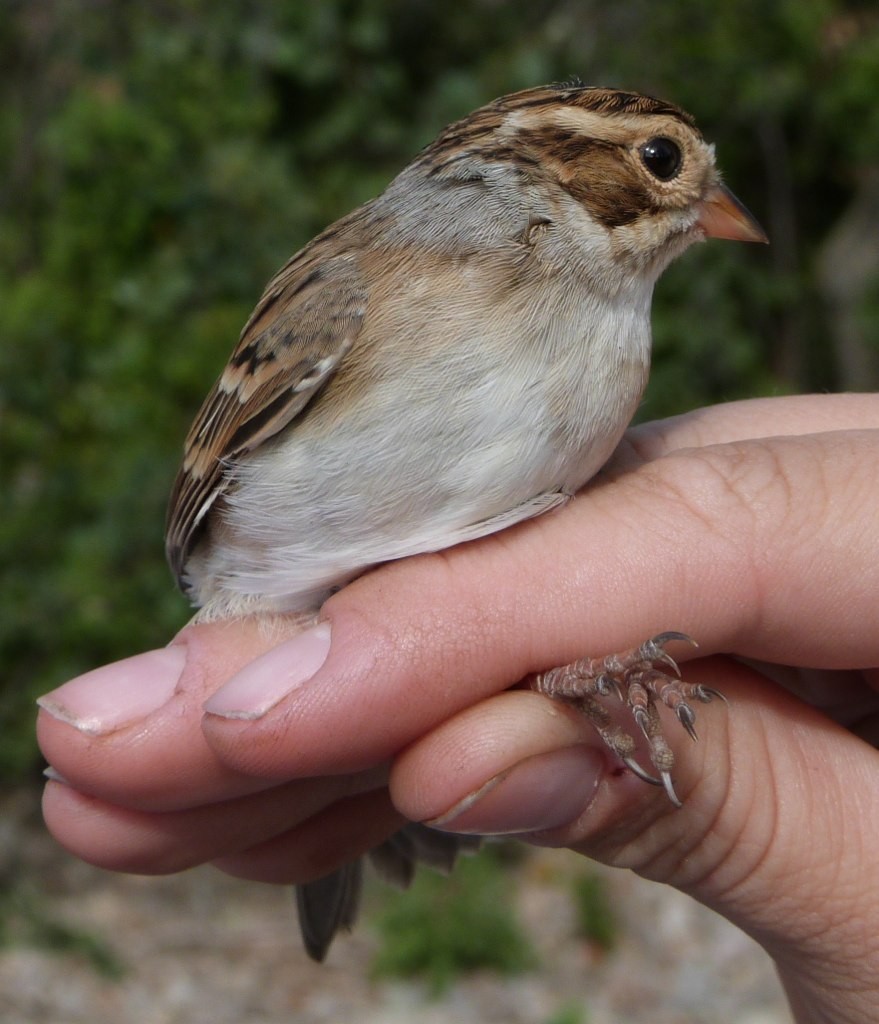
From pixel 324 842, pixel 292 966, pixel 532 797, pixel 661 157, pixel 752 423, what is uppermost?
pixel 661 157

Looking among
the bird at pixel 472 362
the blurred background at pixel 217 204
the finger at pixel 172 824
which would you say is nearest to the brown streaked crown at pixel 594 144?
the bird at pixel 472 362

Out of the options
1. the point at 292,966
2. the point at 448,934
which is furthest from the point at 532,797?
the point at 292,966

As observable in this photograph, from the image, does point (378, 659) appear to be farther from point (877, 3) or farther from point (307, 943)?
point (877, 3)

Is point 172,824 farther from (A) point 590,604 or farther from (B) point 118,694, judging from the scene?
(A) point 590,604

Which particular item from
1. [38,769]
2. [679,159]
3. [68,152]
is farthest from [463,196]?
[38,769]

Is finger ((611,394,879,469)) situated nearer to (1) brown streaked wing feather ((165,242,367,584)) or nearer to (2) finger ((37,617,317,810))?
(1) brown streaked wing feather ((165,242,367,584))

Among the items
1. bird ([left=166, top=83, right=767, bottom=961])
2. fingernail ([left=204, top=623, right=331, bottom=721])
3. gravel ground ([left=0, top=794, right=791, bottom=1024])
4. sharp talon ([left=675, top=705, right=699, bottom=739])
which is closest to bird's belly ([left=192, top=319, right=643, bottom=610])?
bird ([left=166, top=83, right=767, bottom=961])

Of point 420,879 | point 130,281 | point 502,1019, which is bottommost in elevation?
point 502,1019

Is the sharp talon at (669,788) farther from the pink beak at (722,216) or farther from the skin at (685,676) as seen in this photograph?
the pink beak at (722,216)
